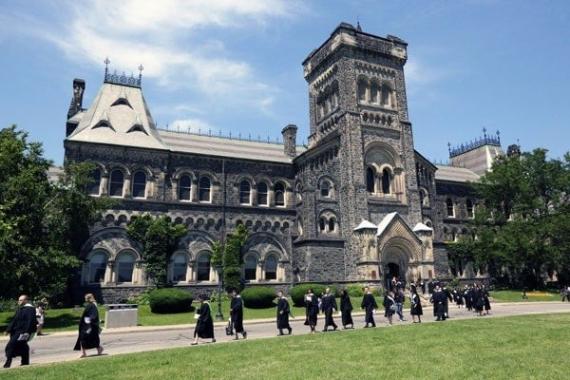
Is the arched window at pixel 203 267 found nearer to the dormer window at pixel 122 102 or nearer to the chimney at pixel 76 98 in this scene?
the dormer window at pixel 122 102

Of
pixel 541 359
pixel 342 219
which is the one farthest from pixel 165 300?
pixel 541 359

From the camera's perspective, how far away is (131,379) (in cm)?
859

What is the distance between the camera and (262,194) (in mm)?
40438

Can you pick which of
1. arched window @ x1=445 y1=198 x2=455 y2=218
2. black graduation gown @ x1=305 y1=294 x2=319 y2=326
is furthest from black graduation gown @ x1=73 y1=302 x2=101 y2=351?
arched window @ x1=445 y1=198 x2=455 y2=218

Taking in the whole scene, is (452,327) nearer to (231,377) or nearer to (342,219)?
(231,377)

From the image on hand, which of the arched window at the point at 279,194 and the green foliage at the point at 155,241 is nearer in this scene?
the green foliage at the point at 155,241

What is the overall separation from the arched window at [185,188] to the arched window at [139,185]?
3.01m

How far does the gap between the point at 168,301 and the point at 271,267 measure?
12664 millimetres

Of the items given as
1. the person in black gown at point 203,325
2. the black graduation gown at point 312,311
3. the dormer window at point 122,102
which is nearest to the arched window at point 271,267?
the dormer window at point 122,102

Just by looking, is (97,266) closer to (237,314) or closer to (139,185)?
(139,185)

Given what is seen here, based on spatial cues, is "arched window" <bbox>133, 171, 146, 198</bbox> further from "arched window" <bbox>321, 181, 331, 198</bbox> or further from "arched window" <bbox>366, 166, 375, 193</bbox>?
"arched window" <bbox>366, 166, 375, 193</bbox>

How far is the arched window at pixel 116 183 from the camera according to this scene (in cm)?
3466

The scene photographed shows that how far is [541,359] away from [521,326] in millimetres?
6932

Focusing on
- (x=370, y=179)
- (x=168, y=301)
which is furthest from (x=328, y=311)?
(x=370, y=179)
